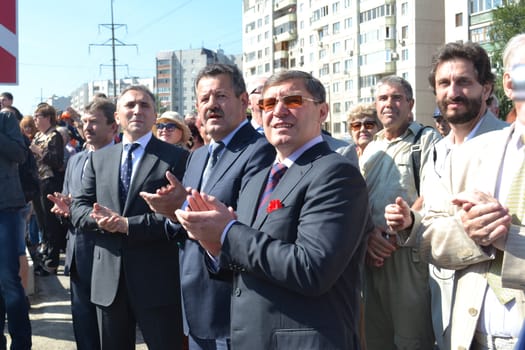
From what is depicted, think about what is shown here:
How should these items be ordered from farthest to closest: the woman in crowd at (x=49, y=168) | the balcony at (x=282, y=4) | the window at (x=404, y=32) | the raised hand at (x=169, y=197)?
1. the balcony at (x=282, y=4)
2. the window at (x=404, y=32)
3. the woman in crowd at (x=49, y=168)
4. the raised hand at (x=169, y=197)

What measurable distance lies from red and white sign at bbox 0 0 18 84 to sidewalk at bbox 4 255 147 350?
2882mm

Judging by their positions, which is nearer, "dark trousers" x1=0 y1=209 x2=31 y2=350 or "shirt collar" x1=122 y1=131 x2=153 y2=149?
"shirt collar" x1=122 y1=131 x2=153 y2=149

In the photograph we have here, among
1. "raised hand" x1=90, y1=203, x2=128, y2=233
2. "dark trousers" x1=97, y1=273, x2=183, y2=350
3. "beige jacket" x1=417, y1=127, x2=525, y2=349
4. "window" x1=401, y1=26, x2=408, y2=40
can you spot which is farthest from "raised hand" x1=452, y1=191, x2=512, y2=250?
"window" x1=401, y1=26, x2=408, y2=40

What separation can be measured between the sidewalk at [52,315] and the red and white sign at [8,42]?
288 centimetres

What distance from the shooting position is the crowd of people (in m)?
2.47

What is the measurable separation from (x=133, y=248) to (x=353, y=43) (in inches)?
2586

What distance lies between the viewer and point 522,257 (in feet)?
7.43

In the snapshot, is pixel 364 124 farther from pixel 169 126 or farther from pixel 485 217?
pixel 485 217

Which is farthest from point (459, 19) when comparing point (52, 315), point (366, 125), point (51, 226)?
point (52, 315)

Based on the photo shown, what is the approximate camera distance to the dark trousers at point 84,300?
4586 mm

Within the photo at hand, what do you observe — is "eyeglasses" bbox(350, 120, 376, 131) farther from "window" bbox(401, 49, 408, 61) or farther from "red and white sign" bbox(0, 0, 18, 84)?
"window" bbox(401, 49, 408, 61)

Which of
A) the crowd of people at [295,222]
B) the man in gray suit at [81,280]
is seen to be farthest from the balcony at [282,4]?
the man in gray suit at [81,280]

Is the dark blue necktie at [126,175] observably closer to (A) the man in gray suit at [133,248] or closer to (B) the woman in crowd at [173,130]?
(A) the man in gray suit at [133,248]

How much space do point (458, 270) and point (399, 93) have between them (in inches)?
92.3
